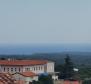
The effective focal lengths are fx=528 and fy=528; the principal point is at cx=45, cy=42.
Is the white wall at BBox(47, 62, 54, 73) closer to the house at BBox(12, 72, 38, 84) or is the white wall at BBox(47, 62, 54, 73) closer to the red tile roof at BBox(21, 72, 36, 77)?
the red tile roof at BBox(21, 72, 36, 77)

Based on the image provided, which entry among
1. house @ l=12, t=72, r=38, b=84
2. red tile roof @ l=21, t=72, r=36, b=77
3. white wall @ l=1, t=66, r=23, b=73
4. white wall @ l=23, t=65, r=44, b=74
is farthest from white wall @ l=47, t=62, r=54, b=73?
house @ l=12, t=72, r=38, b=84

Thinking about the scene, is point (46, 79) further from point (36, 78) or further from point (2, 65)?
point (2, 65)

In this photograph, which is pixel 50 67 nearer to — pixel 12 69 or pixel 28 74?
pixel 12 69

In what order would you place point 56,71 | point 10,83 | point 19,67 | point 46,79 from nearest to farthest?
point 10,83, point 46,79, point 19,67, point 56,71

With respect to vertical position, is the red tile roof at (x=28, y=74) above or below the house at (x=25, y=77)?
above

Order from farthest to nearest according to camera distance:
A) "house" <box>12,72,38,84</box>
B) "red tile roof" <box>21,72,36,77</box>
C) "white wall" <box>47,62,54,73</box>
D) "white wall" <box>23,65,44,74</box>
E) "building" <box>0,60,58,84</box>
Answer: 1. "white wall" <box>47,62,54,73</box>
2. "white wall" <box>23,65,44,74</box>
3. "building" <box>0,60,58,84</box>
4. "red tile roof" <box>21,72,36,77</box>
5. "house" <box>12,72,38,84</box>

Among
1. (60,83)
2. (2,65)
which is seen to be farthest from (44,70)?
(60,83)

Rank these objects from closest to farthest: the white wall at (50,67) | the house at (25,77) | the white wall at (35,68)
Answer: the house at (25,77) < the white wall at (35,68) < the white wall at (50,67)

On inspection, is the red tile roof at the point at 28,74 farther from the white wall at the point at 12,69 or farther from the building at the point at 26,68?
the white wall at the point at 12,69

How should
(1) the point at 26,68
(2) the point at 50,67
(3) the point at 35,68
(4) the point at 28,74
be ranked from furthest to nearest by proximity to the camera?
(2) the point at 50,67 < (3) the point at 35,68 < (1) the point at 26,68 < (4) the point at 28,74

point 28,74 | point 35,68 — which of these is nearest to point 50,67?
point 35,68

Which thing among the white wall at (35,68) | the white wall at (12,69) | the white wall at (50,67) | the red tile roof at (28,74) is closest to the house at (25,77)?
the red tile roof at (28,74)
